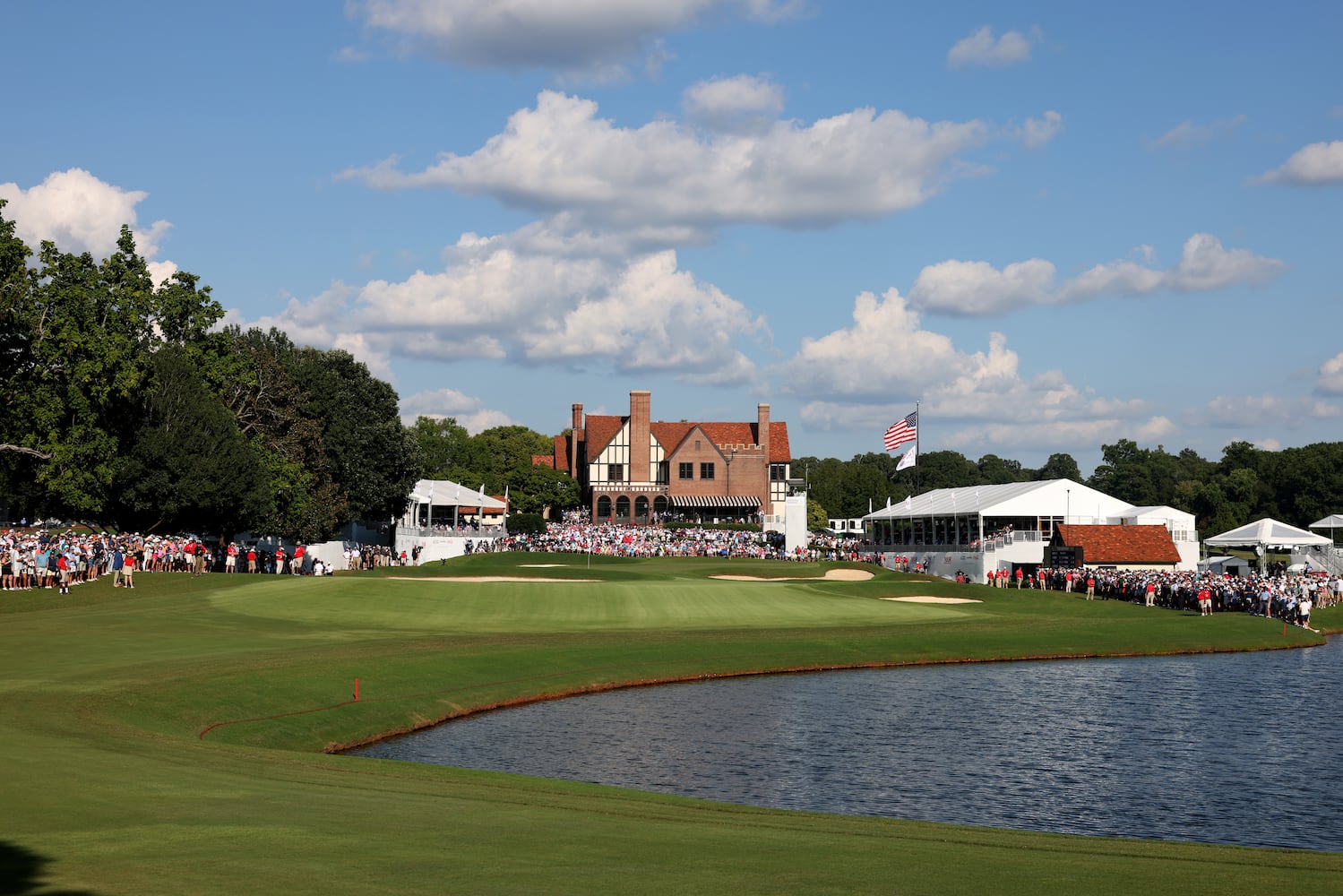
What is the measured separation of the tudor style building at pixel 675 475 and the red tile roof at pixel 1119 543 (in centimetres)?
5546

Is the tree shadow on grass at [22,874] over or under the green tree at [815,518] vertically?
under

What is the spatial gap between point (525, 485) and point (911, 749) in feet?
387

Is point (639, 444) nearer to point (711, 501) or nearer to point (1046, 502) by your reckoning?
point (711, 501)

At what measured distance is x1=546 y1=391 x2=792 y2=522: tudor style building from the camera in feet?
432

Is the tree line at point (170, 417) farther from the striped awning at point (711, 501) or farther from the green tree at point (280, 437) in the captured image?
the striped awning at point (711, 501)

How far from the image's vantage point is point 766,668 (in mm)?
40250

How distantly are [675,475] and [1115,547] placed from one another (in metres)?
61.1

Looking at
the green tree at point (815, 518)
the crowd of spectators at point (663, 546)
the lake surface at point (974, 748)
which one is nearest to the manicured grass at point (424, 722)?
the lake surface at point (974, 748)

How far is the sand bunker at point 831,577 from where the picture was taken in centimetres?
6950

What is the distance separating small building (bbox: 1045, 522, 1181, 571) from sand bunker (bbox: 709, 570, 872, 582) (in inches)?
542

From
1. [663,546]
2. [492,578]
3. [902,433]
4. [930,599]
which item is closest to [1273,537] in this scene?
[902,433]

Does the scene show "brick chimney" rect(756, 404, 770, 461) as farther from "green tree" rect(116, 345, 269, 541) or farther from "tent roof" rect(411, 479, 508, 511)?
"green tree" rect(116, 345, 269, 541)

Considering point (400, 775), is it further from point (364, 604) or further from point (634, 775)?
point (364, 604)

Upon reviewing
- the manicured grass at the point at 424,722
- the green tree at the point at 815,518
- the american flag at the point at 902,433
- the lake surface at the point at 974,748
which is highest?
the american flag at the point at 902,433
